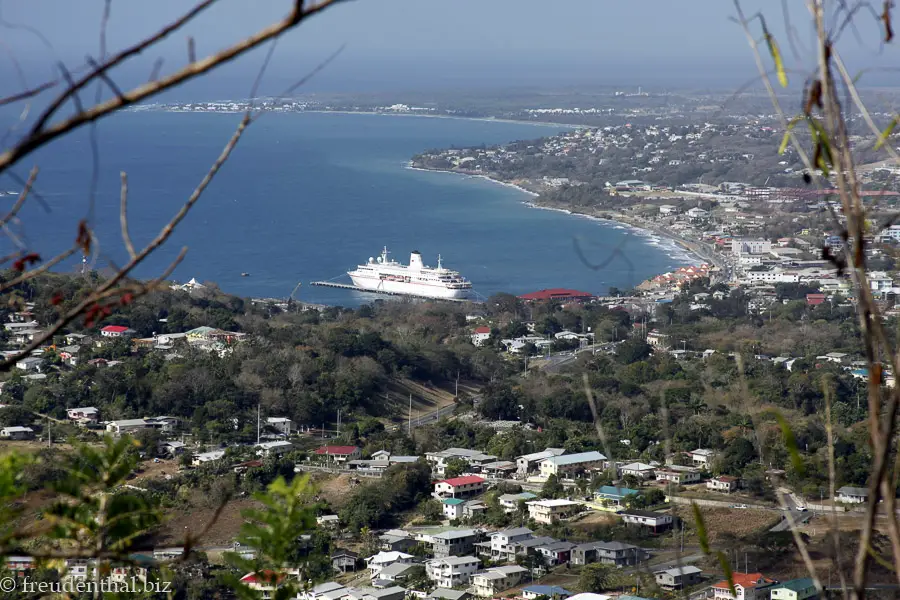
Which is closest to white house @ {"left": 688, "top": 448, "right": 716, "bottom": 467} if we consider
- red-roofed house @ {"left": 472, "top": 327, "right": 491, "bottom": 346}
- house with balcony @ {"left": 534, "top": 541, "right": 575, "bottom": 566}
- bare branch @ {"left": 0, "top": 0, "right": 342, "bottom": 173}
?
house with balcony @ {"left": 534, "top": 541, "right": 575, "bottom": 566}

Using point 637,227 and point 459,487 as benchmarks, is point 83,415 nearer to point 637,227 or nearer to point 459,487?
point 459,487

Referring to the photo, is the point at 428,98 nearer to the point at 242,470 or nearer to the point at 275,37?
the point at 242,470

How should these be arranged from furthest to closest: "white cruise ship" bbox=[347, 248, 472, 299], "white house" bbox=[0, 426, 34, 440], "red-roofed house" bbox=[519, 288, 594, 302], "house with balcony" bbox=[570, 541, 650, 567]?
"white cruise ship" bbox=[347, 248, 472, 299], "red-roofed house" bbox=[519, 288, 594, 302], "white house" bbox=[0, 426, 34, 440], "house with balcony" bbox=[570, 541, 650, 567]

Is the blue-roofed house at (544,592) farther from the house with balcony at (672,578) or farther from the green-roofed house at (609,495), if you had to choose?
the green-roofed house at (609,495)

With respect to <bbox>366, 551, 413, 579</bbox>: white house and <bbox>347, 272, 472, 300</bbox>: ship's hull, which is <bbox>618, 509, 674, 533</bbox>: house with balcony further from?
<bbox>347, 272, 472, 300</bbox>: ship's hull

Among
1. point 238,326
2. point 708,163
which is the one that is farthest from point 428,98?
point 238,326

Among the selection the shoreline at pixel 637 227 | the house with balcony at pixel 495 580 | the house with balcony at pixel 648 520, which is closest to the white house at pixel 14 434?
the house with balcony at pixel 495 580

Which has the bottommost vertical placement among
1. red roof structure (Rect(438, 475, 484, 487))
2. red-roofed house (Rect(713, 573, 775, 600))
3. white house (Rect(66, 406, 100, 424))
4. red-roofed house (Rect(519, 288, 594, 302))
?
red-roofed house (Rect(519, 288, 594, 302))
